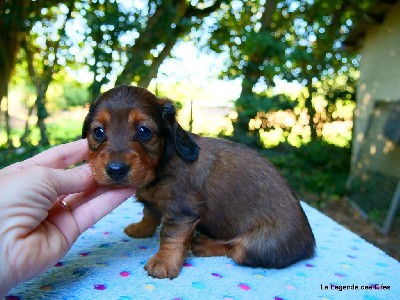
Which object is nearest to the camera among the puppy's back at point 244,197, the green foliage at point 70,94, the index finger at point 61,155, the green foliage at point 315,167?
the index finger at point 61,155

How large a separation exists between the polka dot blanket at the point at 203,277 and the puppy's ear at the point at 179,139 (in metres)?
0.71

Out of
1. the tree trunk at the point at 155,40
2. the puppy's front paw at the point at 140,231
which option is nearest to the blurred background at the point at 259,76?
the tree trunk at the point at 155,40

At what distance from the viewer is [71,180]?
2.16 meters

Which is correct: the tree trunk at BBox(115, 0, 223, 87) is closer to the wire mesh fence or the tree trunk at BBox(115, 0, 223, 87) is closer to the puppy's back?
the wire mesh fence

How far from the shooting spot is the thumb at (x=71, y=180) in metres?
2.02

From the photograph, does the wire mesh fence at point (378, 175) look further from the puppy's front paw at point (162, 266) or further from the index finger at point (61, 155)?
the index finger at point (61, 155)

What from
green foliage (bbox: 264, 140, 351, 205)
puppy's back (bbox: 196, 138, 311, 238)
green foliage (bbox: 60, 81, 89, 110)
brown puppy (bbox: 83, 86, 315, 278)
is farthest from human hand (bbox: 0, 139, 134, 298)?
green foliage (bbox: 60, 81, 89, 110)

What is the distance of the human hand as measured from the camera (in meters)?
1.74

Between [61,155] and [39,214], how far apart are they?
0.73 m

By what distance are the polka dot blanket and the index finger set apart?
23.7 inches

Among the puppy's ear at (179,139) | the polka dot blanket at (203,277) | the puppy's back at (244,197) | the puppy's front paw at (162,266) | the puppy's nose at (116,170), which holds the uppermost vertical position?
the puppy's ear at (179,139)

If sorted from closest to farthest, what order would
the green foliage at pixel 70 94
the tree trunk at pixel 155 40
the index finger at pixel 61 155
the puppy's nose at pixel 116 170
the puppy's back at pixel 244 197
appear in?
the puppy's nose at pixel 116 170 → the index finger at pixel 61 155 → the puppy's back at pixel 244 197 → the tree trunk at pixel 155 40 → the green foliage at pixel 70 94

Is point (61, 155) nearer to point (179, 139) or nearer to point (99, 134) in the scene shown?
point (99, 134)

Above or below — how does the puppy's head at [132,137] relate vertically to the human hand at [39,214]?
above
